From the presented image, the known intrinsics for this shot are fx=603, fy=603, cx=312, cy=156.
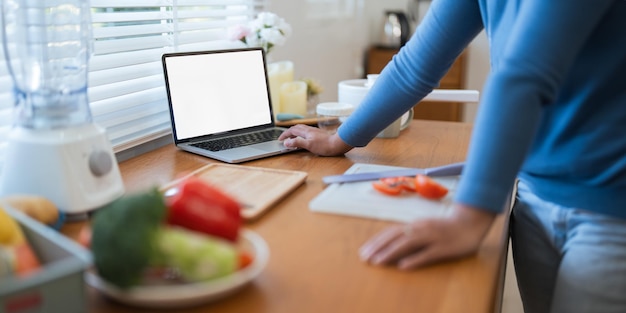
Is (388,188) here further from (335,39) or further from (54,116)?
(335,39)

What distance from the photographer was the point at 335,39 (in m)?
2.66

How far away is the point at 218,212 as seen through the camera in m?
0.69

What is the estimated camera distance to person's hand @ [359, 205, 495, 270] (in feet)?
2.43

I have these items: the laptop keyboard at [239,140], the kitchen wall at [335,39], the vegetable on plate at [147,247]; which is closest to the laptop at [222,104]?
the laptop keyboard at [239,140]

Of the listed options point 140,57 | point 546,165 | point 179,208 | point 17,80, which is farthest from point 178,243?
point 140,57

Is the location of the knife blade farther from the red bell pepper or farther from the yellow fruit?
the yellow fruit

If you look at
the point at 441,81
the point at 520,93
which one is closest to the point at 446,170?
the point at 520,93

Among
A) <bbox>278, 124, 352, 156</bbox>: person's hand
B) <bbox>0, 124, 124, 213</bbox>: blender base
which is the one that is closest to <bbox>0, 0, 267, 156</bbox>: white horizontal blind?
<bbox>0, 124, 124, 213</bbox>: blender base

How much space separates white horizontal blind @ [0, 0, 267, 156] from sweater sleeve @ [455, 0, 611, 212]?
2.34 ft

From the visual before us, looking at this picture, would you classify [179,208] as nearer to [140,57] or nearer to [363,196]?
[363,196]

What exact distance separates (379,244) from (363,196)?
0.72ft

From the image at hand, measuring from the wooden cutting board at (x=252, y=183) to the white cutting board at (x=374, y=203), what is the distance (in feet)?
0.21

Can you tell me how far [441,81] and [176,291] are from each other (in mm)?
2936

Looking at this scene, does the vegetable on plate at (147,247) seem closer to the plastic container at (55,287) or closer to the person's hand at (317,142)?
the plastic container at (55,287)
